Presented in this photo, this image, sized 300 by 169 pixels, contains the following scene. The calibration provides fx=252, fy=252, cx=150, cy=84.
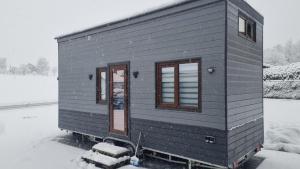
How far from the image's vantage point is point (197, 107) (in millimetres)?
6309

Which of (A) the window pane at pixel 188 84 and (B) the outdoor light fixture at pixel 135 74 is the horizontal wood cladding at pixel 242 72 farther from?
(B) the outdoor light fixture at pixel 135 74

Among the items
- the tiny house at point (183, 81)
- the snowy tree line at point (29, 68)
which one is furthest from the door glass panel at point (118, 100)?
the snowy tree line at point (29, 68)

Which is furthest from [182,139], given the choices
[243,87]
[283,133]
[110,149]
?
[283,133]

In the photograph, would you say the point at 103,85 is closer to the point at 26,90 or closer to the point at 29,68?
the point at 26,90

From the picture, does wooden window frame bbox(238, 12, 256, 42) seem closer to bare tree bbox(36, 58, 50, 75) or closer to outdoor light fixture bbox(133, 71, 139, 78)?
outdoor light fixture bbox(133, 71, 139, 78)

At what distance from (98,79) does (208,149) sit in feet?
16.2

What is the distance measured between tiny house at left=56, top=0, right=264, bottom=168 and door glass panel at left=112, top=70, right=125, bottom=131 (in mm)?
32

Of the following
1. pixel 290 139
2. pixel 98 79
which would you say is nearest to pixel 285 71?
pixel 290 139

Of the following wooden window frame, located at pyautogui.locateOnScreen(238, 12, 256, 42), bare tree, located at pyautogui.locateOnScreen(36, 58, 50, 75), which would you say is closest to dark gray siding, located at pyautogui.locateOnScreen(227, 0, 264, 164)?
wooden window frame, located at pyautogui.locateOnScreen(238, 12, 256, 42)

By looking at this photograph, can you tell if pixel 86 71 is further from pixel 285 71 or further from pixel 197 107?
pixel 285 71

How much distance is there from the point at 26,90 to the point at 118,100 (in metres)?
34.4

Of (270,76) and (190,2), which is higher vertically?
(190,2)

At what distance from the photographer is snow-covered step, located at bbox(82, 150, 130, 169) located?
6.76 meters

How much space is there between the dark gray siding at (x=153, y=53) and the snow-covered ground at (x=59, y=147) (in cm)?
161
